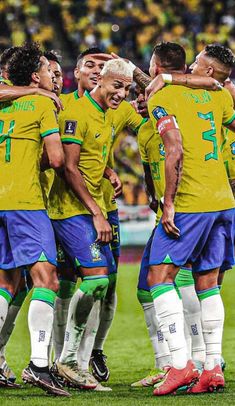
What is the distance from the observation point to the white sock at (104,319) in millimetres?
7027

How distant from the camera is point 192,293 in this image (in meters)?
6.33

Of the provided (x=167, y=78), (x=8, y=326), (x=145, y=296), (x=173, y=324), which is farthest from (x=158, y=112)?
(x=8, y=326)

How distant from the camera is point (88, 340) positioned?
6.29 meters

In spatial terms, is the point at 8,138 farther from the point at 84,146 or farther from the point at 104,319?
the point at 104,319

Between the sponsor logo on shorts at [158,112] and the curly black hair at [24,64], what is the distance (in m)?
0.79

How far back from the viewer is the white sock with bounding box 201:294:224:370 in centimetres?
589

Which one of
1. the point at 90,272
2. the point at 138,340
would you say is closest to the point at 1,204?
the point at 90,272

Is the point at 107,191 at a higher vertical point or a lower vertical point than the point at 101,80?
lower

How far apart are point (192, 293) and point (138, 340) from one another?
279 centimetres

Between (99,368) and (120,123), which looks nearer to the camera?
(99,368)

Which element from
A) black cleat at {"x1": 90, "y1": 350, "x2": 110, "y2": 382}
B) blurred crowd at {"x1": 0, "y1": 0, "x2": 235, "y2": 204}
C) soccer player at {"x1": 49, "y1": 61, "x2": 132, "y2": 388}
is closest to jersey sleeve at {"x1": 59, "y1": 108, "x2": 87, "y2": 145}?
soccer player at {"x1": 49, "y1": 61, "x2": 132, "y2": 388}

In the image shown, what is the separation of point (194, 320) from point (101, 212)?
0.97 metres

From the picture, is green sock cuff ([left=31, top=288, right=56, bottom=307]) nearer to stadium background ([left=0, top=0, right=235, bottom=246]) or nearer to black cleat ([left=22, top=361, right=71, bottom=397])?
black cleat ([left=22, top=361, right=71, bottom=397])

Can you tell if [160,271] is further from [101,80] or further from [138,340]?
[138,340]
